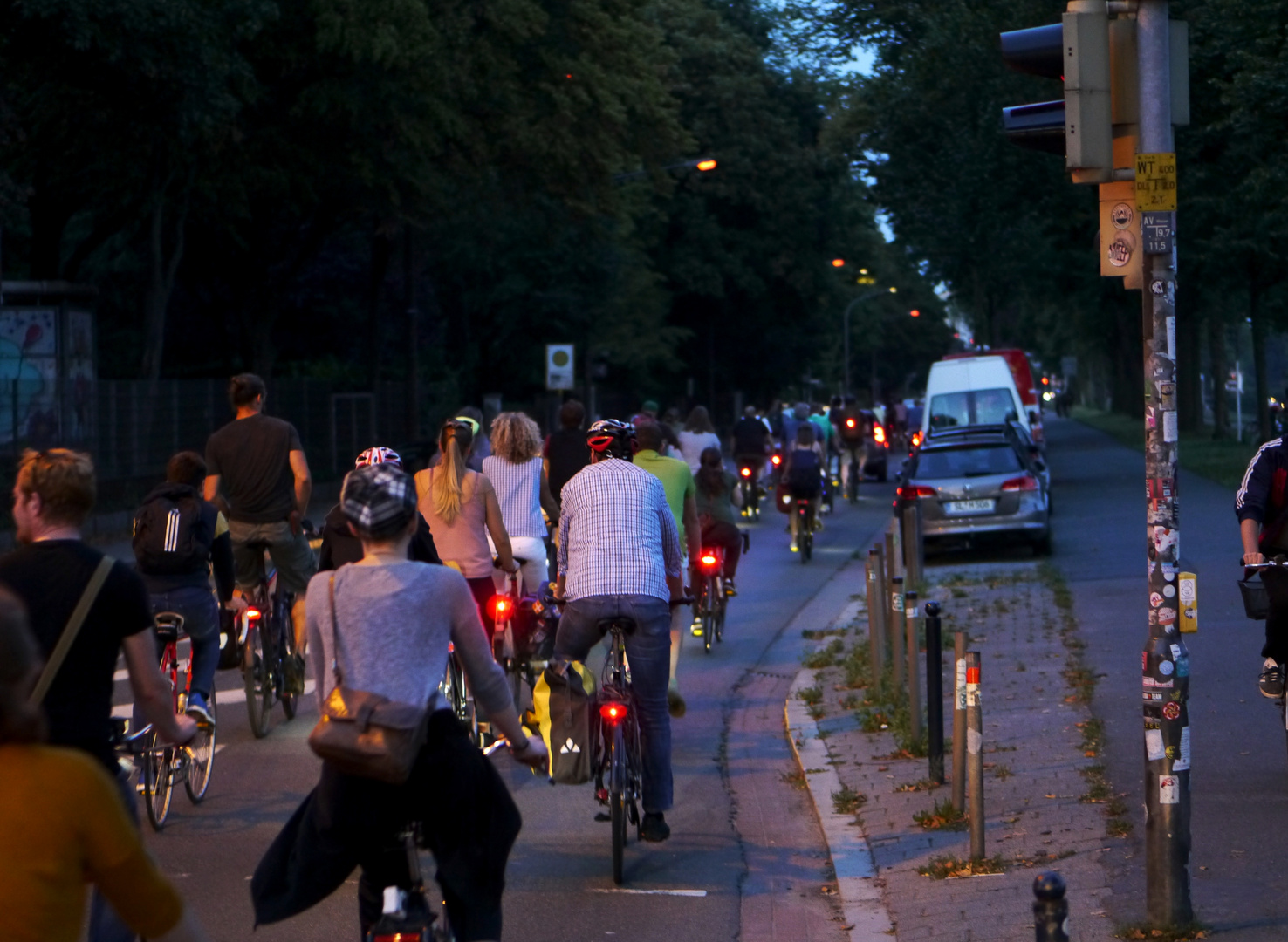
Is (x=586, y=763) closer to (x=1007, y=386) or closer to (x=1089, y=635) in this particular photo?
(x=1089, y=635)

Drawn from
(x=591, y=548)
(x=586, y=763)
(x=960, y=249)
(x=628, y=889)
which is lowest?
(x=628, y=889)

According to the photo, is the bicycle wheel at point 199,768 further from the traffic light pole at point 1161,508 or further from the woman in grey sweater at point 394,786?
the traffic light pole at point 1161,508

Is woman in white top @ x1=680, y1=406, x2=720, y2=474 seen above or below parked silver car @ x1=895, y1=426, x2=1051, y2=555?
above

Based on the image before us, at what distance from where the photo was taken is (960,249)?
34312mm

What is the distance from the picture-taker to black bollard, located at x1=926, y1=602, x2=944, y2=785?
7.93 metres

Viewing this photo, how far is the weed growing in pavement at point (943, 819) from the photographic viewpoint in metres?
7.34

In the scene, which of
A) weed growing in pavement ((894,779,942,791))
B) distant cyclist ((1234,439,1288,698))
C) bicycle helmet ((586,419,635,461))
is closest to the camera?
distant cyclist ((1234,439,1288,698))

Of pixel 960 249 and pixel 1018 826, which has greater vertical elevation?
pixel 960 249

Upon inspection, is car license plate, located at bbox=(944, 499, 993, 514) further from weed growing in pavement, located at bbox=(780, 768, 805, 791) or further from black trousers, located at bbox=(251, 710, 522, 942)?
black trousers, located at bbox=(251, 710, 522, 942)

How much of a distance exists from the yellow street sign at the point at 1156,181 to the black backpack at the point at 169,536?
14.4ft

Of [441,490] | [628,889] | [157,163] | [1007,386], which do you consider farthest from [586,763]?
[1007,386]

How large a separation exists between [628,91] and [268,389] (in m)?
8.98

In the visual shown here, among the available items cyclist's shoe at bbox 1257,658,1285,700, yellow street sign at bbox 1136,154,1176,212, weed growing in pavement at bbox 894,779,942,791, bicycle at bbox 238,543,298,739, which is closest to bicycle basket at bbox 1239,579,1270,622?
cyclist's shoe at bbox 1257,658,1285,700

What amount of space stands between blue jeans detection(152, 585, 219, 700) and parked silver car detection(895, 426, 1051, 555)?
12145 mm
